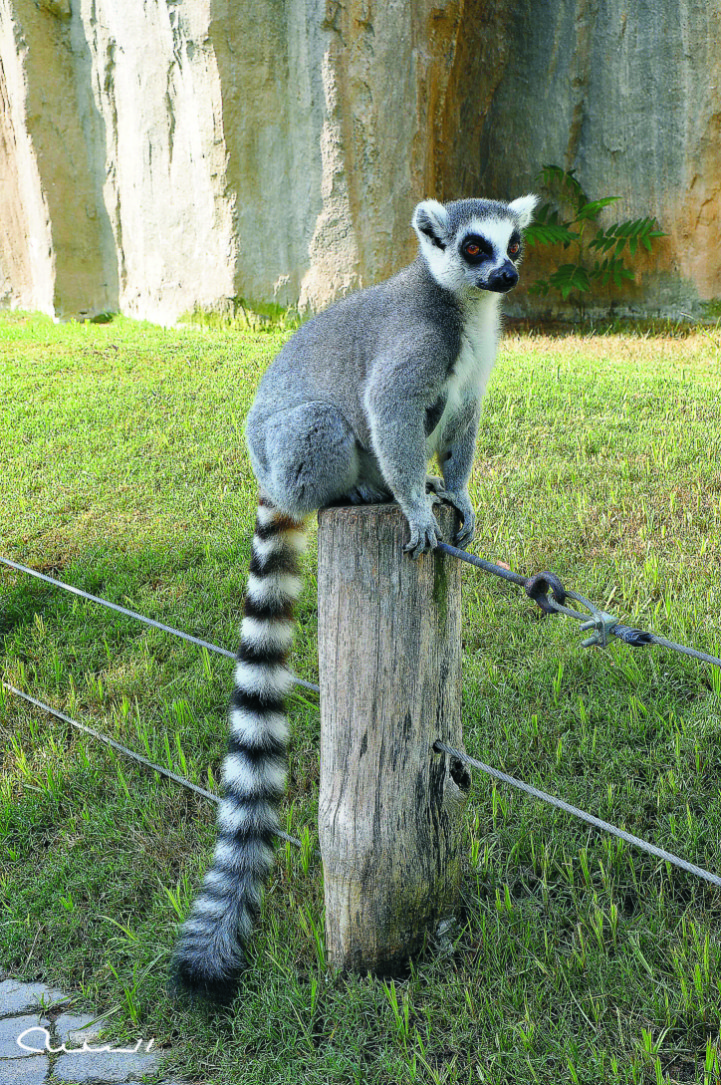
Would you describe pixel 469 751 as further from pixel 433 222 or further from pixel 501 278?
pixel 433 222

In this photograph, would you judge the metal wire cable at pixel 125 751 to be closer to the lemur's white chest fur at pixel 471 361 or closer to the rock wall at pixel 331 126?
the lemur's white chest fur at pixel 471 361

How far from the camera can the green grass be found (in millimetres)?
2332

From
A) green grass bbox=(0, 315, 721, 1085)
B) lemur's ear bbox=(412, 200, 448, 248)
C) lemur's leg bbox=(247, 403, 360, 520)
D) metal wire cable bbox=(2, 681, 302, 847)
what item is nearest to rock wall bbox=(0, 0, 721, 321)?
green grass bbox=(0, 315, 721, 1085)

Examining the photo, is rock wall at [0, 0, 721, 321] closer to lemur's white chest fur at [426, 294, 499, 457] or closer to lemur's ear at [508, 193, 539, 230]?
lemur's ear at [508, 193, 539, 230]

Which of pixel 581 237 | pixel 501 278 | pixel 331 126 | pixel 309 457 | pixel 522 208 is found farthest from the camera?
pixel 581 237

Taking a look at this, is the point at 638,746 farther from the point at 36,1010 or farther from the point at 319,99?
the point at 319,99

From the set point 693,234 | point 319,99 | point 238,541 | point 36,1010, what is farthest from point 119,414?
point 693,234

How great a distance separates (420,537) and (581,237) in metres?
8.93

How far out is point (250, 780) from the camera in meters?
2.57

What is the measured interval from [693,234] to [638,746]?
311 inches

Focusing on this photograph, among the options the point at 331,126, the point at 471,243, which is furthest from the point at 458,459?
the point at 331,126

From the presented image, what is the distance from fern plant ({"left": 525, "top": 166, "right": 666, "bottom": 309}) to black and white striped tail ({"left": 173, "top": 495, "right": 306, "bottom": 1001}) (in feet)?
25.8

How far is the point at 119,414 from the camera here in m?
7.16
